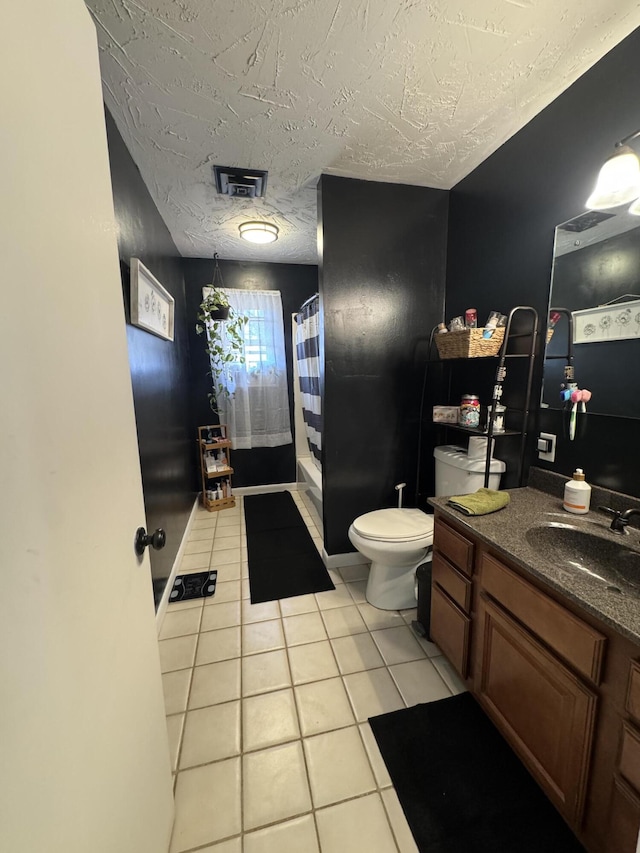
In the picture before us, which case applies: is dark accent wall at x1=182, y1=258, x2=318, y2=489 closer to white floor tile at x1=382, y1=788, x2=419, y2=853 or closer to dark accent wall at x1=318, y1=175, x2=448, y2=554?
dark accent wall at x1=318, y1=175, x2=448, y2=554

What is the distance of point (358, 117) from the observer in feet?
4.93

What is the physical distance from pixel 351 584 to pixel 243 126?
2.55 meters

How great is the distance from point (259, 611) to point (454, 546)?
4.02 feet

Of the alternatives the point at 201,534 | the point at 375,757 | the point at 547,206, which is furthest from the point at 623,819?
the point at 201,534

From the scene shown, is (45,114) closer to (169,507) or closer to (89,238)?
(89,238)

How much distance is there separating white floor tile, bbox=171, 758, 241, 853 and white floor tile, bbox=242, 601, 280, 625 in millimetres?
691

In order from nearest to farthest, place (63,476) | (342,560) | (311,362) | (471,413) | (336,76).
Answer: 1. (63,476)
2. (336,76)
3. (471,413)
4. (342,560)
5. (311,362)

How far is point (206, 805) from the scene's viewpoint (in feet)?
3.54

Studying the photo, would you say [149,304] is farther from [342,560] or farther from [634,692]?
[634,692]

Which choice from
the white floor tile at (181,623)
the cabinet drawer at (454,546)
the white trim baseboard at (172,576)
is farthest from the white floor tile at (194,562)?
the cabinet drawer at (454,546)

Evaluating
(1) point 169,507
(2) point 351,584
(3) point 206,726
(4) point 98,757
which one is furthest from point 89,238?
(2) point 351,584

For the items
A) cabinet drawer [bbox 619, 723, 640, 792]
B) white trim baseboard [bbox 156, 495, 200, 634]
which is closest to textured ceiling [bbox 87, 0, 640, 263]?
cabinet drawer [bbox 619, 723, 640, 792]

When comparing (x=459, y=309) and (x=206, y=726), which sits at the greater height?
(x=459, y=309)

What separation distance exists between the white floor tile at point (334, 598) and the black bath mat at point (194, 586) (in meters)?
0.69
